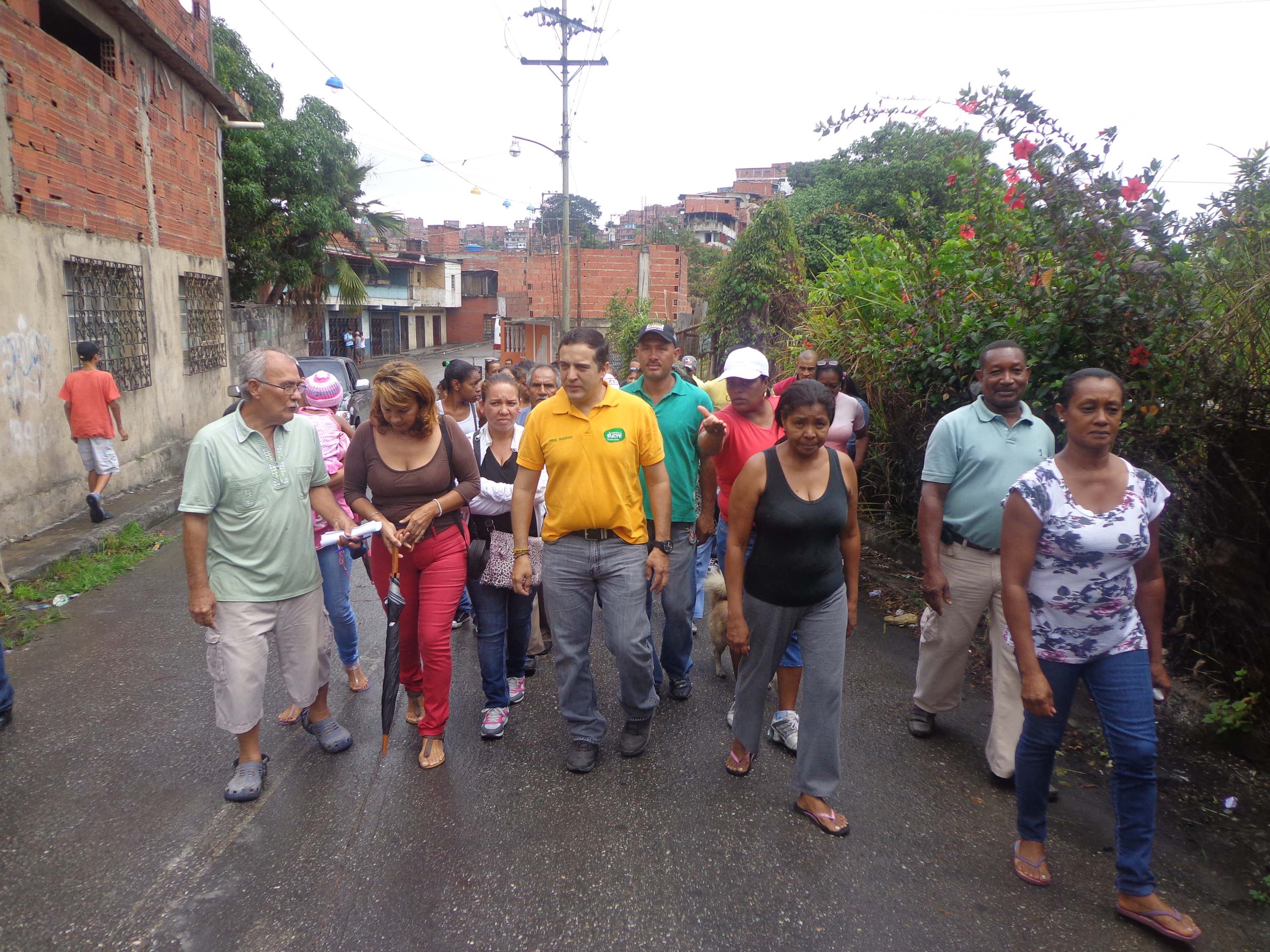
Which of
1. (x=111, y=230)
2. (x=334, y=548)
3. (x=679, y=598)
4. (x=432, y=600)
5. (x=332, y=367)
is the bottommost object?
(x=679, y=598)

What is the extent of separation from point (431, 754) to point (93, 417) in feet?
21.4

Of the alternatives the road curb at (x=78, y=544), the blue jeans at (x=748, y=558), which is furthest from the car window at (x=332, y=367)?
the blue jeans at (x=748, y=558)

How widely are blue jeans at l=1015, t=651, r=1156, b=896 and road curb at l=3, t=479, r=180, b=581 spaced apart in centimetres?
533

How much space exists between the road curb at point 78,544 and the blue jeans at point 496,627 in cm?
275

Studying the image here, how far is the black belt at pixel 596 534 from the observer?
3.82 m

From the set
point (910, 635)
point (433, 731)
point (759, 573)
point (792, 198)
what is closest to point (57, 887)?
point (433, 731)

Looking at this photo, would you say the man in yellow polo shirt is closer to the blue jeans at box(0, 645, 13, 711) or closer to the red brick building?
the blue jeans at box(0, 645, 13, 711)

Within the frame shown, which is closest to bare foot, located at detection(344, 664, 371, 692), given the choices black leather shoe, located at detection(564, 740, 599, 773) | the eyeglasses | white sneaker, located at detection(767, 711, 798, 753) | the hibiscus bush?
black leather shoe, located at detection(564, 740, 599, 773)

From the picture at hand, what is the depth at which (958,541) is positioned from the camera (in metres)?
3.99

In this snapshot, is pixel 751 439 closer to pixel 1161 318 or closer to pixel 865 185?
pixel 1161 318

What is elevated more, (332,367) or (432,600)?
(332,367)

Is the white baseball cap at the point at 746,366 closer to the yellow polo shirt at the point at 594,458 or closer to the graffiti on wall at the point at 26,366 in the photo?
the yellow polo shirt at the point at 594,458

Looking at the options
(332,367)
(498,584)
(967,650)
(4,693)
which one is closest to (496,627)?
(498,584)

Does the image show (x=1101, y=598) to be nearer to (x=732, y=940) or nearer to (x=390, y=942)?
(x=732, y=940)
